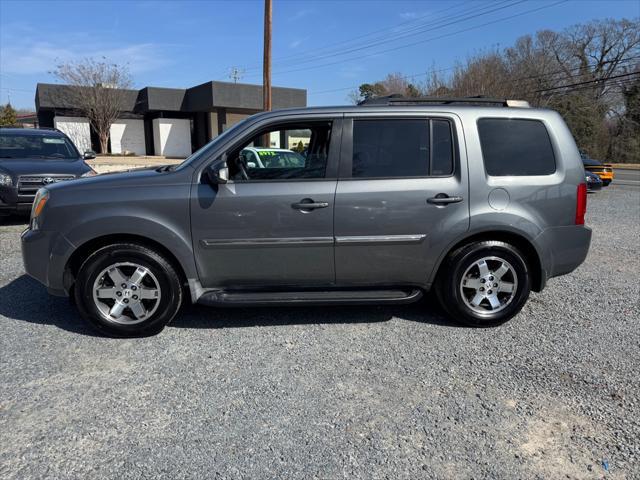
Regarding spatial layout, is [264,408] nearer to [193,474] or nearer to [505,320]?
[193,474]

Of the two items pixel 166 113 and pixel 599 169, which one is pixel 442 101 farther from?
pixel 166 113

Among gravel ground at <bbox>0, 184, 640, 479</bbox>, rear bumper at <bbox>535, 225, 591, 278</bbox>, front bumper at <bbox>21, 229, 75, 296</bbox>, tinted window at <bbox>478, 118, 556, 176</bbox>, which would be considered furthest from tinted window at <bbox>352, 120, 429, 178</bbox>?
front bumper at <bbox>21, 229, 75, 296</bbox>

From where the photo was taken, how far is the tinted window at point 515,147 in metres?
4.07

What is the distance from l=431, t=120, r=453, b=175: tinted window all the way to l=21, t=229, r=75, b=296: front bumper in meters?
3.07

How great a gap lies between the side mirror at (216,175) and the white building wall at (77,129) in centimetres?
3654

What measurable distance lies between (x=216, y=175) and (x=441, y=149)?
74.7 inches

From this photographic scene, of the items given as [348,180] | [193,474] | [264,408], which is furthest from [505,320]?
[193,474]

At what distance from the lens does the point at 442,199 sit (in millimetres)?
3938

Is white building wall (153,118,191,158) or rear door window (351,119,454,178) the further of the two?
white building wall (153,118,191,158)

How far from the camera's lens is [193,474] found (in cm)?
237

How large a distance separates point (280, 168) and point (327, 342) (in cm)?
152

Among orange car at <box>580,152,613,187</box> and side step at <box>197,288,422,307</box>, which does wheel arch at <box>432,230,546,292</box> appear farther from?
orange car at <box>580,152,613,187</box>

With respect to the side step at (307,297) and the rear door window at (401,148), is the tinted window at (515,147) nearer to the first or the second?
the rear door window at (401,148)

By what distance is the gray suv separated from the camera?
381cm
